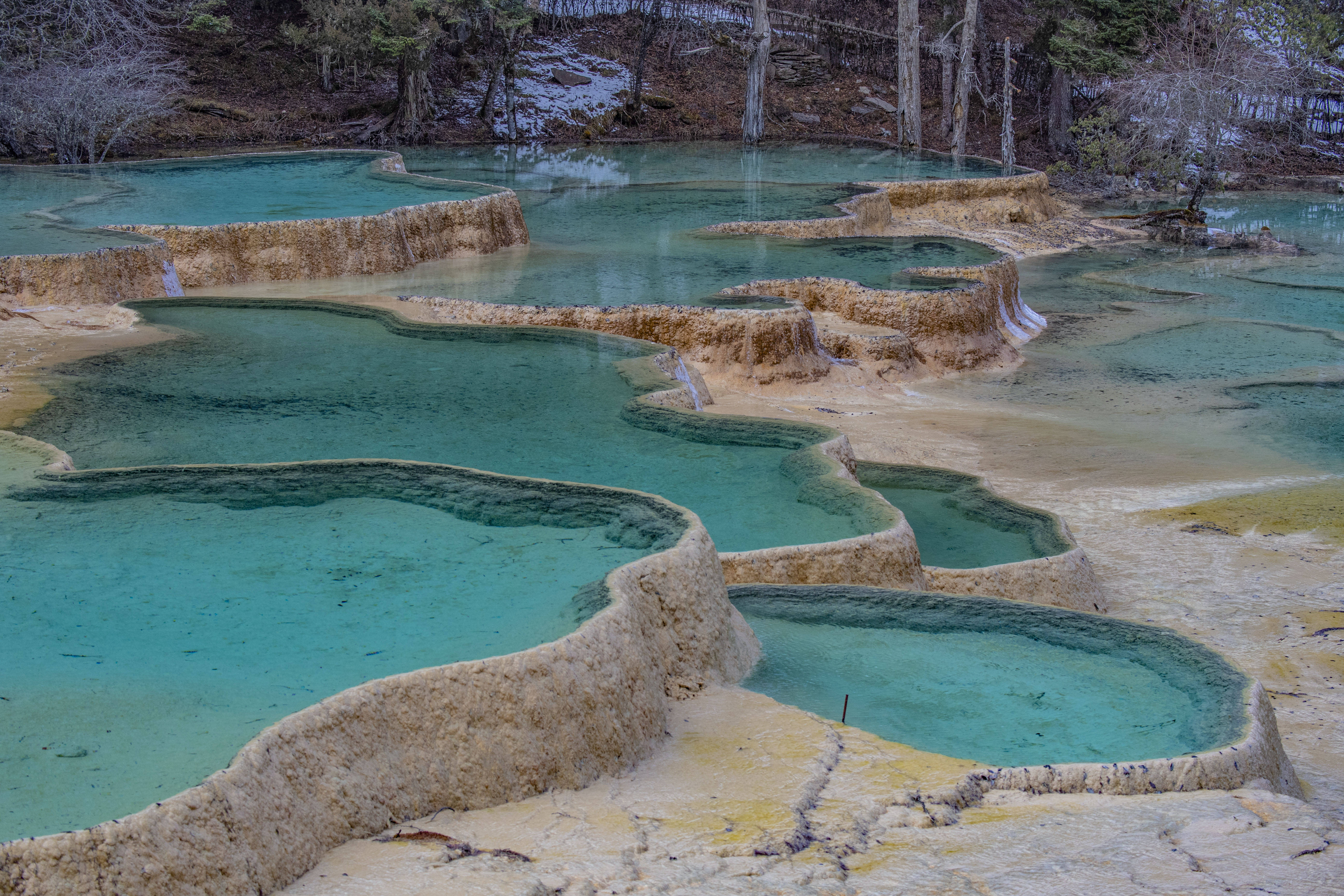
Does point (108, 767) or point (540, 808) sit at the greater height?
point (108, 767)

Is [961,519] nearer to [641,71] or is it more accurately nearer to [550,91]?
[641,71]

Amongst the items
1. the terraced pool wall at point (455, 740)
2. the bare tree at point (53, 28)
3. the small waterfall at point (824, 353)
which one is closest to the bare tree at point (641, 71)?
the bare tree at point (53, 28)

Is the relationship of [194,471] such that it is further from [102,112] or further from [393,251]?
[102,112]

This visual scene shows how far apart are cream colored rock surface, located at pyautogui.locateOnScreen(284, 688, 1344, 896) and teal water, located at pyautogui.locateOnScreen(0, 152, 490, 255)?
891 cm

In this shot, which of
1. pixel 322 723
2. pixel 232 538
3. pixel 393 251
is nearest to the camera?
pixel 322 723

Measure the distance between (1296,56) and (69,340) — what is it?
1763 cm

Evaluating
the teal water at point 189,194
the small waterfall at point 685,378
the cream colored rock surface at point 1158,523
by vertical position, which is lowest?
the cream colored rock surface at point 1158,523

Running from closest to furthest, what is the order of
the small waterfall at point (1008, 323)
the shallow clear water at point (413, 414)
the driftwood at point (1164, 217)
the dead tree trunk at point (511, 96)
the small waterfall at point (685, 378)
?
1. the shallow clear water at point (413, 414)
2. the small waterfall at point (685, 378)
3. the small waterfall at point (1008, 323)
4. the driftwood at point (1164, 217)
5. the dead tree trunk at point (511, 96)

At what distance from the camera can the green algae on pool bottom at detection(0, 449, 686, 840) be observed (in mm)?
3230

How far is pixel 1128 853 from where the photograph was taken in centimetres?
324

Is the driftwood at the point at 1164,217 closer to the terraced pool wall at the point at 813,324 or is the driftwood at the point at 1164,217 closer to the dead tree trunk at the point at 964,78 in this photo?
the dead tree trunk at the point at 964,78

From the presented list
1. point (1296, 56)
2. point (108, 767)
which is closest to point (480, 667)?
point (108, 767)

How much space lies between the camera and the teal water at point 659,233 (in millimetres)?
11727

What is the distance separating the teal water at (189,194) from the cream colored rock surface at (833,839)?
8911 millimetres
